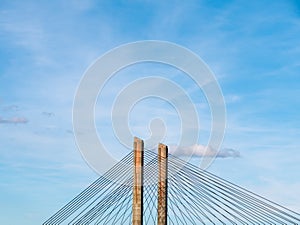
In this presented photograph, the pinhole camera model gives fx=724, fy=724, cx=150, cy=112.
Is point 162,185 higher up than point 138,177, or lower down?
lower down

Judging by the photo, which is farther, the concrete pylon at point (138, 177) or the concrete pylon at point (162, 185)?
the concrete pylon at point (162, 185)

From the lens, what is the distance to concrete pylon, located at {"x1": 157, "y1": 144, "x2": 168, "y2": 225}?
40.2 meters

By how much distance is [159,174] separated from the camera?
40781 millimetres

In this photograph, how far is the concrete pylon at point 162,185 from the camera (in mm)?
40156

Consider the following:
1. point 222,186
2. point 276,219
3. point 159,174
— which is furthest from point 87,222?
point 276,219

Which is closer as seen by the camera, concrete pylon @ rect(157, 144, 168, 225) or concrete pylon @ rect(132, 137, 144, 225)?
concrete pylon @ rect(132, 137, 144, 225)

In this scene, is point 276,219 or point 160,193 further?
point 160,193

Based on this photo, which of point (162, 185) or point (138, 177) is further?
point (162, 185)

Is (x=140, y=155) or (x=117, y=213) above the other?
(x=140, y=155)

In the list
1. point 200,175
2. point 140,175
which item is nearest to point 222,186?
point 200,175

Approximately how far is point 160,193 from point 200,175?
247cm

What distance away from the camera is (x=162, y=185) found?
40.6 meters

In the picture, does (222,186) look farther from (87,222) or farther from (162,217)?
(87,222)

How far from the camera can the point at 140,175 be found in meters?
40.1
